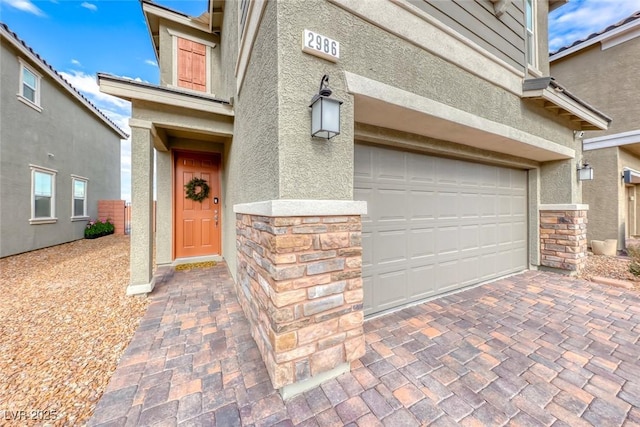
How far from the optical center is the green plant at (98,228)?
9.09 metres

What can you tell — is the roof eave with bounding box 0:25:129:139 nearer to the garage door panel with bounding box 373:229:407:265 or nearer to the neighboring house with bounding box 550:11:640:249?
the garage door panel with bounding box 373:229:407:265

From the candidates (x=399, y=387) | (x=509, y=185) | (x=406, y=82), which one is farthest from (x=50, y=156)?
(x=509, y=185)

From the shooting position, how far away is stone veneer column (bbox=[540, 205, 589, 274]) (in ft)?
14.9

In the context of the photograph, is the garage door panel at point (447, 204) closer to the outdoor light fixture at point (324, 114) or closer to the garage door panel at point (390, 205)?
the garage door panel at point (390, 205)

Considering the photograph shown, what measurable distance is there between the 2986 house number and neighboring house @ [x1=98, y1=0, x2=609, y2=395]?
0.03 ft

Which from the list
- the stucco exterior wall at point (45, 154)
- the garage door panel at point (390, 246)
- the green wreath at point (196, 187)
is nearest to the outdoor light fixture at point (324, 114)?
the garage door panel at point (390, 246)

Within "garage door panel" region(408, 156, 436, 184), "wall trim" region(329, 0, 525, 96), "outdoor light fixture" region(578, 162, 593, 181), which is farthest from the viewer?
"outdoor light fixture" region(578, 162, 593, 181)

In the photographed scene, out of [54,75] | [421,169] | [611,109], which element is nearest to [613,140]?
[611,109]

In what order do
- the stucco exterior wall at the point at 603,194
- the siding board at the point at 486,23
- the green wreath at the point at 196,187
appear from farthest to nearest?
the stucco exterior wall at the point at 603,194, the green wreath at the point at 196,187, the siding board at the point at 486,23

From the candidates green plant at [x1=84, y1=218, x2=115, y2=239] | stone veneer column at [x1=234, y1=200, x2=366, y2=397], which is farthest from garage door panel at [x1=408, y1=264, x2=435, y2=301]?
green plant at [x1=84, y1=218, x2=115, y2=239]

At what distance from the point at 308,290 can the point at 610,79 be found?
10677mm

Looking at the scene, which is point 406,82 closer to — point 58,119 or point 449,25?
point 449,25

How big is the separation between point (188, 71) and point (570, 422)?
24.8 feet

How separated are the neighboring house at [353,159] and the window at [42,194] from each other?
495 cm
